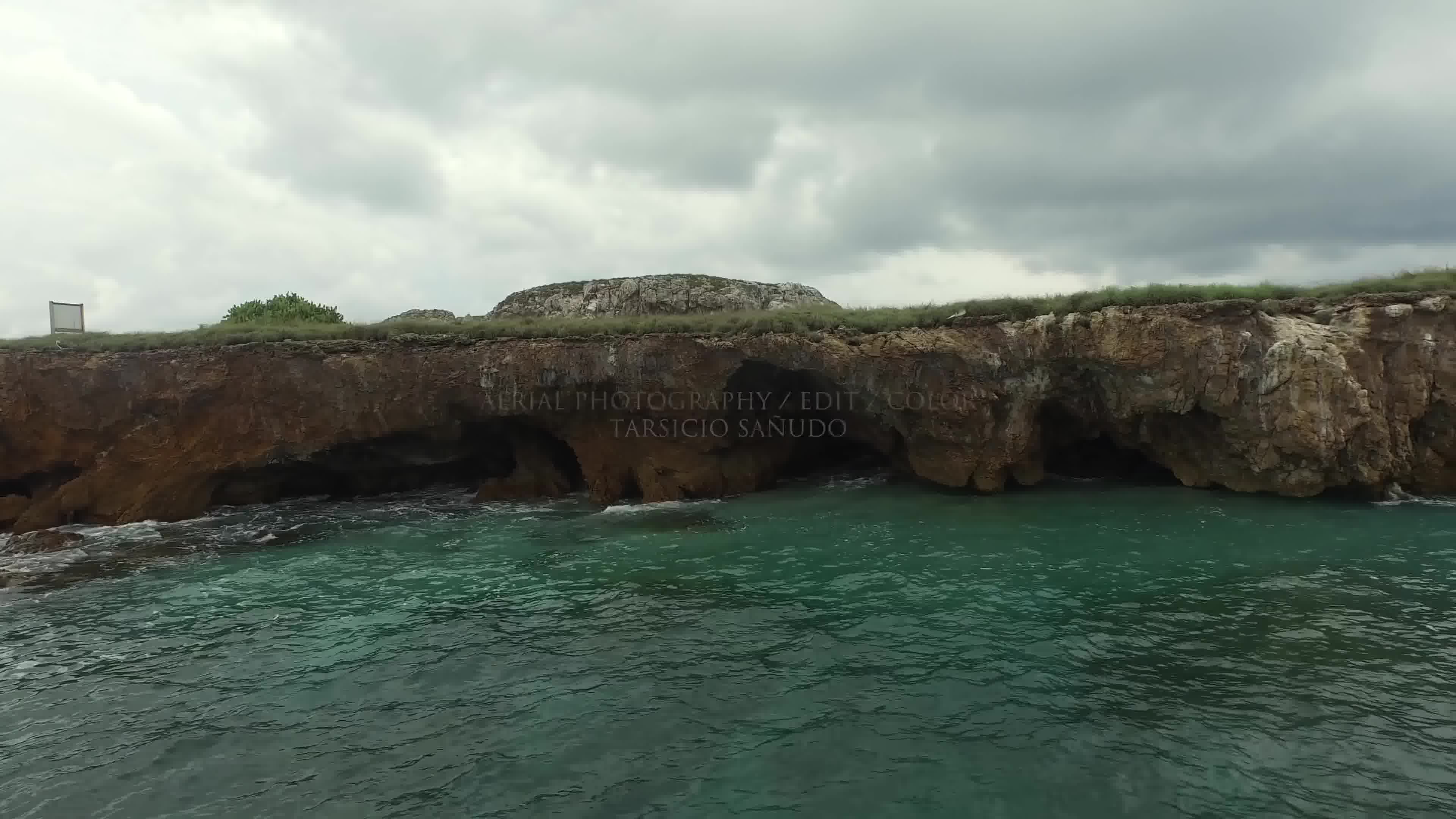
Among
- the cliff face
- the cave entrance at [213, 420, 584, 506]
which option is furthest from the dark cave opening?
the cave entrance at [213, 420, 584, 506]

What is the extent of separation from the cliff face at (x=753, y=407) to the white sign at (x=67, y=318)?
2301 millimetres

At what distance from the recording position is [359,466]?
963 inches

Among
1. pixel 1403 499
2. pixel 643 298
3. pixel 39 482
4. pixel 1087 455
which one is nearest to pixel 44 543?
pixel 39 482

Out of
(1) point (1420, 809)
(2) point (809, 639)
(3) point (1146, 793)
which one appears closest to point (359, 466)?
(2) point (809, 639)

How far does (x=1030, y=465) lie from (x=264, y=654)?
19820 millimetres

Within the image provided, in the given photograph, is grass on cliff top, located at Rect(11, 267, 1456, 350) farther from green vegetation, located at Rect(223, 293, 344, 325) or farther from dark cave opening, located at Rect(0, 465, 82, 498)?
green vegetation, located at Rect(223, 293, 344, 325)

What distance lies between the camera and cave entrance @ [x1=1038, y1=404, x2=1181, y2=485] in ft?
70.7

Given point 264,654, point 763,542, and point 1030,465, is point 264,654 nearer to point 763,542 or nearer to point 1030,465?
point 763,542

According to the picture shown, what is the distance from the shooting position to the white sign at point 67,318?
894 inches

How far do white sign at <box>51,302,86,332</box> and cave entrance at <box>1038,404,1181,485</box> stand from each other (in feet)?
104

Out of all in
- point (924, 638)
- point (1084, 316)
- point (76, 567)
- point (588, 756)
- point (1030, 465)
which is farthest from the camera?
point (1030, 465)

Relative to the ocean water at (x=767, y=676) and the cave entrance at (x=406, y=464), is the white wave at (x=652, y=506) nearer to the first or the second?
the cave entrance at (x=406, y=464)

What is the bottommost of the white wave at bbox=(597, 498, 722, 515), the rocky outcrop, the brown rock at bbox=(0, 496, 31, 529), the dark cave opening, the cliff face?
the white wave at bbox=(597, 498, 722, 515)

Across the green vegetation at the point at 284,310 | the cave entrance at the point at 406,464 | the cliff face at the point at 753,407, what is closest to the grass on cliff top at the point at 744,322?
the cliff face at the point at 753,407
